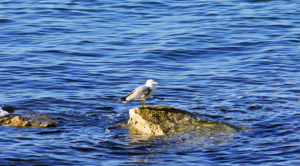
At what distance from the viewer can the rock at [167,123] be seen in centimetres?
757

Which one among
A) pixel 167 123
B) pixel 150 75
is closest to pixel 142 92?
pixel 167 123

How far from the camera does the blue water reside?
698 cm

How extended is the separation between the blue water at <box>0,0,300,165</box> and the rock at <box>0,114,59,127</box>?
0.75 ft

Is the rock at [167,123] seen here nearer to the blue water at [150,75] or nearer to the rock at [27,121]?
the blue water at [150,75]

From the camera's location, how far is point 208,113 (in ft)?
29.5

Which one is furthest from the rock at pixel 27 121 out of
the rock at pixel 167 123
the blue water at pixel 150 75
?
the rock at pixel 167 123

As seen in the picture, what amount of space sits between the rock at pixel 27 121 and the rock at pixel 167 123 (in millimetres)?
1690

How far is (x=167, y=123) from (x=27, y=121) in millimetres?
2828

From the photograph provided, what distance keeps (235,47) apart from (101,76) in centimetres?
513

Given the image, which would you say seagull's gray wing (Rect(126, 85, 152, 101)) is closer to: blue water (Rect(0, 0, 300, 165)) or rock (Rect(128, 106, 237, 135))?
rock (Rect(128, 106, 237, 135))

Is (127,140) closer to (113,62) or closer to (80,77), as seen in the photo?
(80,77)

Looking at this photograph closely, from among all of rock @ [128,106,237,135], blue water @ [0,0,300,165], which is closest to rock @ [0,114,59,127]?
blue water @ [0,0,300,165]

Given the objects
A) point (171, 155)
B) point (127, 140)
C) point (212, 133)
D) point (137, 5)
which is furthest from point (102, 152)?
point (137, 5)

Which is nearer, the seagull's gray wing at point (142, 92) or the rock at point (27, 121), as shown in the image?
the rock at point (27, 121)
